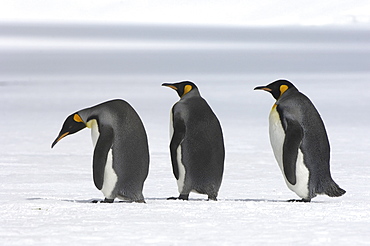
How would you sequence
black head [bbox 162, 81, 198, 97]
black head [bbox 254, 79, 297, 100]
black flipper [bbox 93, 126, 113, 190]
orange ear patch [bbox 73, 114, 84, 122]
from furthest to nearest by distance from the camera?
black head [bbox 162, 81, 198, 97] → black head [bbox 254, 79, 297, 100] → orange ear patch [bbox 73, 114, 84, 122] → black flipper [bbox 93, 126, 113, 190]

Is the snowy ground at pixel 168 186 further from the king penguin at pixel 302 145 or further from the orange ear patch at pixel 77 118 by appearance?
the orange ear patch at pixel 77 118

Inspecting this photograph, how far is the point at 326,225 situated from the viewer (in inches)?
127

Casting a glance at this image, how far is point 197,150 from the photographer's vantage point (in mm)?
4527

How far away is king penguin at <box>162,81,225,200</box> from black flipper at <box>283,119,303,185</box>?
428 millimetres

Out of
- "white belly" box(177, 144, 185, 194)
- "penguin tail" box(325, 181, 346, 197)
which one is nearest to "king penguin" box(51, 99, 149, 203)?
"white belly" box(177, 144, 185, 194)

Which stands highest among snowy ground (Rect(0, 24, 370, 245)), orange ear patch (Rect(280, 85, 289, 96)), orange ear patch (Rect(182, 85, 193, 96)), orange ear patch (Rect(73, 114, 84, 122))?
orange ear patch (Rect(280, 85, 289, 96))

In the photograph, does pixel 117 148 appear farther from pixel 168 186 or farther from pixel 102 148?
pixel 168 186

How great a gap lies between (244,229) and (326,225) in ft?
1.11

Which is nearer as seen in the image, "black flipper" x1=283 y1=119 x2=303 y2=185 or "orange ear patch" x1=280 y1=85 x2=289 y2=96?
"black flipper" x1=283 y1=119 x2=303 y2=185

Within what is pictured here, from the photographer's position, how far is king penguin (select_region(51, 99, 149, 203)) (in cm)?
409

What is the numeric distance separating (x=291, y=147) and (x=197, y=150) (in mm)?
547

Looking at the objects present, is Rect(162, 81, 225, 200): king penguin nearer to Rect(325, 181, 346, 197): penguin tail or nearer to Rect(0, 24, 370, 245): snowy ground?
Rect(0, 24, 370, 245): snowy ground

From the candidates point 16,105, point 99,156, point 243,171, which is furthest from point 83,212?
point 16,105


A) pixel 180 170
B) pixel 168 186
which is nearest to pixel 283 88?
pixel 180 170
